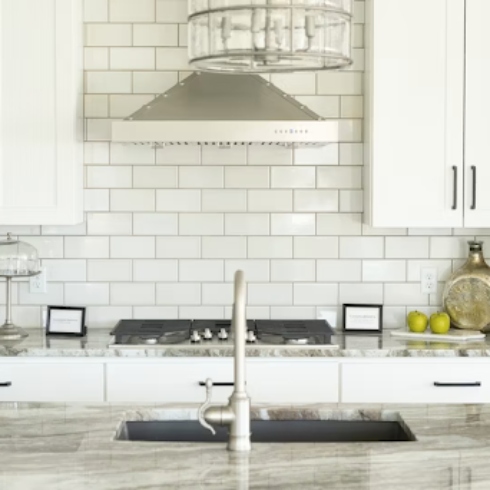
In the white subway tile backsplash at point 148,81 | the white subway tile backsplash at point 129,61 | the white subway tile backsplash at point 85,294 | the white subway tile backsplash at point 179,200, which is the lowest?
the white subway tile backsplash at point 85,294

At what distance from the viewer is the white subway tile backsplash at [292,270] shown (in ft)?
16.6

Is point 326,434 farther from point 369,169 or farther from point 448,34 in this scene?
point 448,34

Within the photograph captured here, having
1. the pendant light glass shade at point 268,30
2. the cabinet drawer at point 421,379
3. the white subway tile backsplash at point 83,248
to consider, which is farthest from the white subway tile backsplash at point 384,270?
the pendant light glass shade at point 268,30

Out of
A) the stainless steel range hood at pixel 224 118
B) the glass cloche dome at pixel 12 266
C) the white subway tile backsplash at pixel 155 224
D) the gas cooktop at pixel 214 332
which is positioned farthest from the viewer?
the white subway tile backsplash at pixel 155 224

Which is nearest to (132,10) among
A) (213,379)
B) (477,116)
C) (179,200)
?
(179,200)

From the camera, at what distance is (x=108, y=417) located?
3121 millimetres

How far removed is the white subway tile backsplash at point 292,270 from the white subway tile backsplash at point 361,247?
17 cm

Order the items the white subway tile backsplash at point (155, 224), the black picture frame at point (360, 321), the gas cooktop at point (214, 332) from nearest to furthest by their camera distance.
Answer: the gas cooktop at point (214, 332)
the black picture frame at point (360, 321)
the white subway tile backsplash at point (155, 224)

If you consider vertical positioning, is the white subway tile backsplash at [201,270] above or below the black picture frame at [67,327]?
above

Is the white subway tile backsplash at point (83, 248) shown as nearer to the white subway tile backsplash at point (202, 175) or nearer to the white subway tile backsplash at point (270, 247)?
the white subway tile backsplash at point (202, 175)

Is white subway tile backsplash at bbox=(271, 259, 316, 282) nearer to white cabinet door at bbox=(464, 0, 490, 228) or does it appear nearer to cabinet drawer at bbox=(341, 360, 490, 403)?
cabinet drawer at bbox=(341, 360, 490, 403)

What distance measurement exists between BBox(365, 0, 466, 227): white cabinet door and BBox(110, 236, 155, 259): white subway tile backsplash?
107cm

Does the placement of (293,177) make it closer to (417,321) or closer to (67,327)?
(417,321)

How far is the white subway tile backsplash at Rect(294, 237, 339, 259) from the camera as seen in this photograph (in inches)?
199
